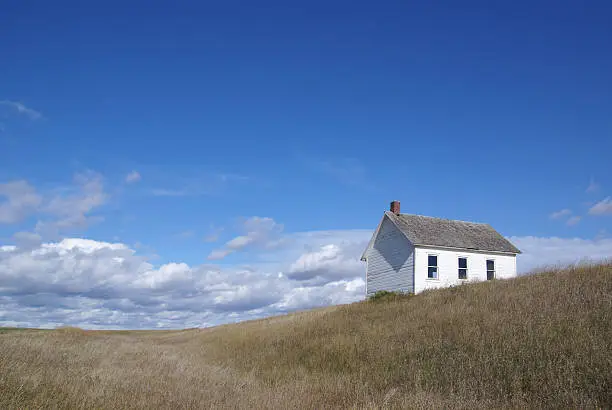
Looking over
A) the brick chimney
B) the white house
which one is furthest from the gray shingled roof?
the brick chimney

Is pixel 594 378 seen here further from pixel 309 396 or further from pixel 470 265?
pixel 470 265

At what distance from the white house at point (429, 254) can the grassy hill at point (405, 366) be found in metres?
11.0

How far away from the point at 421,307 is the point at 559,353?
8.78 metres

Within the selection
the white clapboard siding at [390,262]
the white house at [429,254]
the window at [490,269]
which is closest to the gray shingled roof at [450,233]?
the white house at [429,254]

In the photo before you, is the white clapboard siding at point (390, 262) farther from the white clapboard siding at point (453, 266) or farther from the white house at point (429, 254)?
the white clapboard siding at point (453, 266)

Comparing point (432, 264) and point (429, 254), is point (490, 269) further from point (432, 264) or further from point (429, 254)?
point (429, 254)

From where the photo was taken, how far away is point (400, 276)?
29.6 metres

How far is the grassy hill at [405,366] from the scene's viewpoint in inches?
328

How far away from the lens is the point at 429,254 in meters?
29.1

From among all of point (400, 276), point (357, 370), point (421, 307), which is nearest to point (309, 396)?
point (357, 370)

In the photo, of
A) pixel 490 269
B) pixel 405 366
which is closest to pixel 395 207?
pixel 490 269

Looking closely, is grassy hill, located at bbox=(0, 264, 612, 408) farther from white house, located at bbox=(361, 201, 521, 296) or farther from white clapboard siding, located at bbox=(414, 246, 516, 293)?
white house, located at bbox=(361, 201, 521, 296)

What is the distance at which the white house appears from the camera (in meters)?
28.8

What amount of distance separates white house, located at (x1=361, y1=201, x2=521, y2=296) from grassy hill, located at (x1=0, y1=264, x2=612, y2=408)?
434 inches
